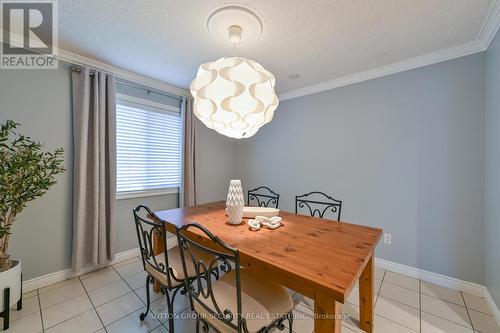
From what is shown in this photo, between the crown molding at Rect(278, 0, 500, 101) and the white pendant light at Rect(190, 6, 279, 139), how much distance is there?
1650mm

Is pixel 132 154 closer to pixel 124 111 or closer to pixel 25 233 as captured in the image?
pixel 124 111

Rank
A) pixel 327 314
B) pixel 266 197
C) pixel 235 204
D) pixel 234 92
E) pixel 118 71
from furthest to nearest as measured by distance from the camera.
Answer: pixel 266 197, pixel 118 71, pixel 235 204, pixel 234 92, pixel 327 314

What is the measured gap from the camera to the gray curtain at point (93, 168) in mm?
2215

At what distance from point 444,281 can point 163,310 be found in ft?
8.93

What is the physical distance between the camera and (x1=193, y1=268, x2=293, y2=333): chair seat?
1.07 metres

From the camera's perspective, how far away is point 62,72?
218 centimetres

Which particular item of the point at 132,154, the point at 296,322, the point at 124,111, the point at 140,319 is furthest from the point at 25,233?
the point at 296,322

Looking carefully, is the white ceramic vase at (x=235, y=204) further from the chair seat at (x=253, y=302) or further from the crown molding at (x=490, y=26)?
the crown molding at (x=490, y=26)

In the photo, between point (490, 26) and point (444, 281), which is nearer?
point (490, 26)

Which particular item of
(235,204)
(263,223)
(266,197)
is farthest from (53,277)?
(266,197)

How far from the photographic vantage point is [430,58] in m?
2.16

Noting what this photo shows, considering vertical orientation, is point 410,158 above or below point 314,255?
above

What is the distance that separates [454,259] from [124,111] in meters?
4.03

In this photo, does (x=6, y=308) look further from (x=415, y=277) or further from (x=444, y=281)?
(x=444, y=281)
